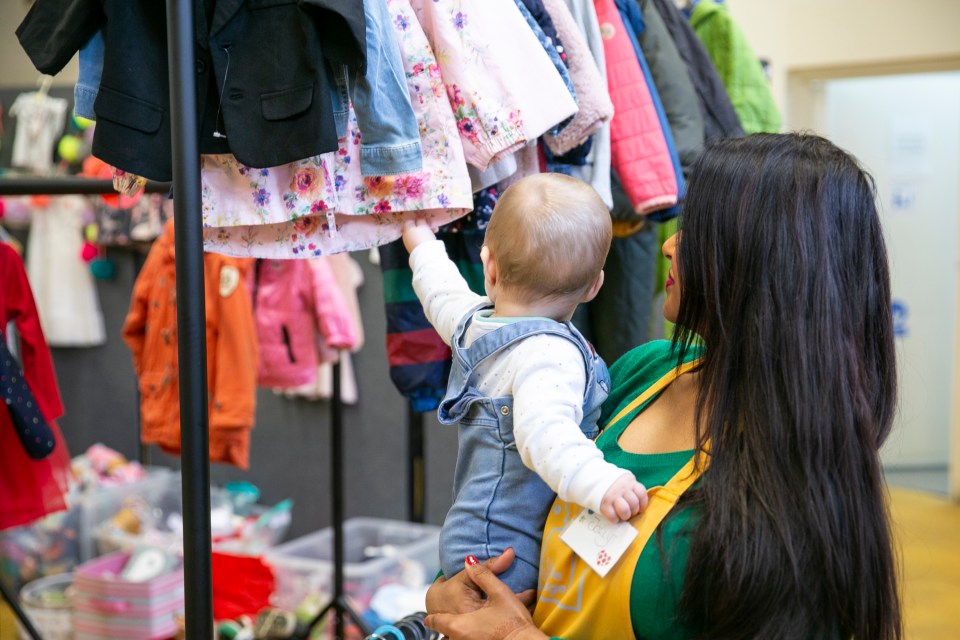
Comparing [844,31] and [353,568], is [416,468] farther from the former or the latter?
[844,31]

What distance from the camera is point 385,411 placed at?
368 centimetres

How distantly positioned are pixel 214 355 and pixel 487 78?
168 cm

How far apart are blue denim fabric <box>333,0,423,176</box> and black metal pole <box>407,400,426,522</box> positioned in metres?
1.86

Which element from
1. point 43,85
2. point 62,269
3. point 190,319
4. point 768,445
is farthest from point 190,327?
point 43,85

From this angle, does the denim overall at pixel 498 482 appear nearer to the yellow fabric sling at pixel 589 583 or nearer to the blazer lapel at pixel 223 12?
the yellow fabric sling at pixel 589 583

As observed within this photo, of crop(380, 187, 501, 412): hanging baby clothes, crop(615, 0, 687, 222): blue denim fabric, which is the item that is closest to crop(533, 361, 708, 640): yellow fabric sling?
crop(380, 187, 501, 412): hanging baby clothes

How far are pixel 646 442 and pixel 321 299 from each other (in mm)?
1893

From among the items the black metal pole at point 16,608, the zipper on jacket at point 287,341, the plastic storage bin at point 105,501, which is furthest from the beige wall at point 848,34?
the black metal pole at point 16,608

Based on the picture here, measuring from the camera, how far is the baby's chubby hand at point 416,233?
1.42m

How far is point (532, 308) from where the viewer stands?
1.19m

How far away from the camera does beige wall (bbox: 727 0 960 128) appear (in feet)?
15.1

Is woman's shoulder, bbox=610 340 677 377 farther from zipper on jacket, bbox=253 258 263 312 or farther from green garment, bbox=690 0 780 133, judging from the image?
zipper on jacket, bbox=253 258 263 312

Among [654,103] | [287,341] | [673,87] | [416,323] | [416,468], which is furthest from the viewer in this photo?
[416,468]

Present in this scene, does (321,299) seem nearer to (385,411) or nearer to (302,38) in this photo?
(385,411)
